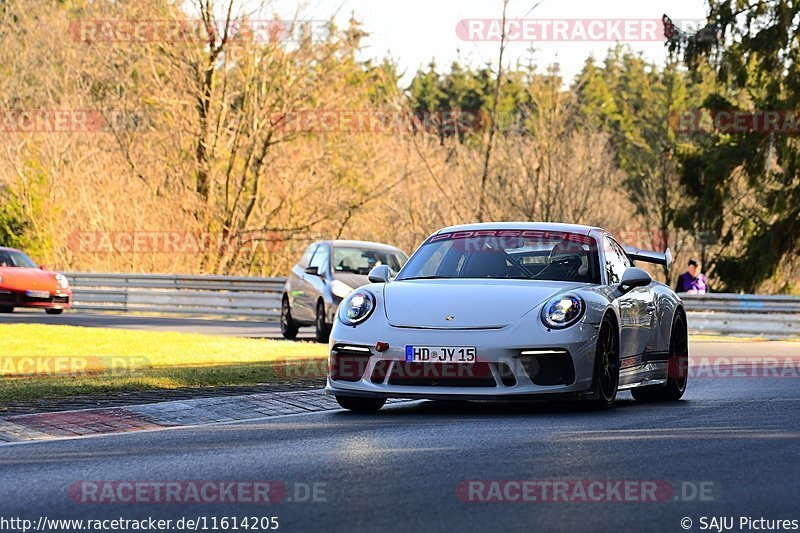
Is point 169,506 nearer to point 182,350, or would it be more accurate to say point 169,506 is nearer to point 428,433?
point 428,433

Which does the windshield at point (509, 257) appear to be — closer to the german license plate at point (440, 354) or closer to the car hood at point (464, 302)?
the car hood at point (464, 302)

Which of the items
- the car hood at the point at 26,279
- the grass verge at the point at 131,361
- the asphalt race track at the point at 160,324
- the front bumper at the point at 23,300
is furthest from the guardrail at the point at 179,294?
the grass verge at the point at 131,361

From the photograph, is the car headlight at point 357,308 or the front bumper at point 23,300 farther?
the front bumper at point 23,300

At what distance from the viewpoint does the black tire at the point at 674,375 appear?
1296 cm

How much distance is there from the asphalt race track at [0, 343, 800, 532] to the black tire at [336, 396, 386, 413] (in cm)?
13

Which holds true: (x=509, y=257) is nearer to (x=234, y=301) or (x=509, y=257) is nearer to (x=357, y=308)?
(x=357, y=308)

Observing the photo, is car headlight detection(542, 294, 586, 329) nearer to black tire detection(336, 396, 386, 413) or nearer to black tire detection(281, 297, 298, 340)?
black tire detection(336, 396, 386, 413)

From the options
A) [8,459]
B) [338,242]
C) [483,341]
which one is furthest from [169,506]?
[338,242]

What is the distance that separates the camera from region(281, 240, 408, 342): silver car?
22953 millimetres

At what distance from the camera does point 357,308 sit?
36.7ft

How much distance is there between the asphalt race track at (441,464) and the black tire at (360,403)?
0.41 feet

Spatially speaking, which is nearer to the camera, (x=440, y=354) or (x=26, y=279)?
(x=440, y=354)

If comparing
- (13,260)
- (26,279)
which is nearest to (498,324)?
(26,279)

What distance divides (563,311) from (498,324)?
546 millimetres
